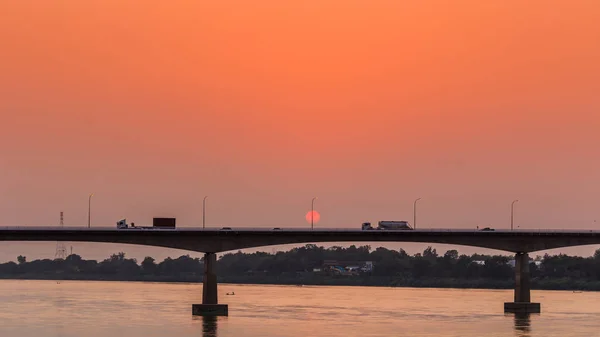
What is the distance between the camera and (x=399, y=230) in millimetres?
140875

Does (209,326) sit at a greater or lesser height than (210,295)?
lesser

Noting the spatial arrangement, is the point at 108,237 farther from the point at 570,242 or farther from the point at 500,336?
the point at 570,242

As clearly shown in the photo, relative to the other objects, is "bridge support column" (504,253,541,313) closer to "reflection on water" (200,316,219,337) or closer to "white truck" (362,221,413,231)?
"white truck" (362,221,413,231)

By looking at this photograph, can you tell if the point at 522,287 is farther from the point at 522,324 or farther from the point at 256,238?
the point at 256,238

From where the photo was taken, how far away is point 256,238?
135875 mm

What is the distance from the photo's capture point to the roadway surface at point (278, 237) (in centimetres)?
13212

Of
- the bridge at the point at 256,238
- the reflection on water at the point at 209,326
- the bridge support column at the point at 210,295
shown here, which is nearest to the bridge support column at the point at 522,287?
the bridge at the point at 256,238

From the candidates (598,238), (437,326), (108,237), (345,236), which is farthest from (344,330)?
(598,238)

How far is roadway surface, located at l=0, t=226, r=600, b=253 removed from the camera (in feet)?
433

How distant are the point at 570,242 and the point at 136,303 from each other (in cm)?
7583

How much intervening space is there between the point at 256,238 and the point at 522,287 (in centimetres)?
3638

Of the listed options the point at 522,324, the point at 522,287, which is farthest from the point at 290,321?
the point at 522,287

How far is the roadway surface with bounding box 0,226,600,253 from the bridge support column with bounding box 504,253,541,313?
5.97 feet

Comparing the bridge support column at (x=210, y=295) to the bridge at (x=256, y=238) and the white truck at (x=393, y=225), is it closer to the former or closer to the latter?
the bridge at (x=256, y=238)
